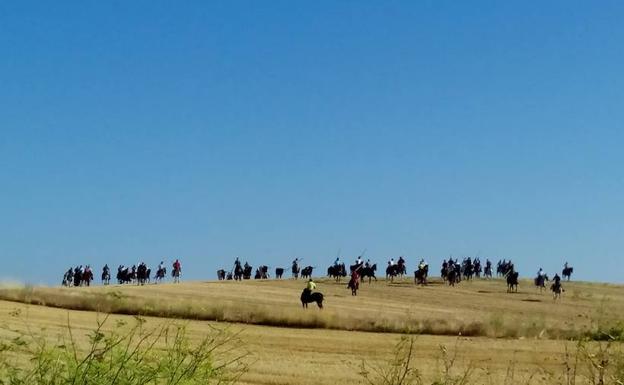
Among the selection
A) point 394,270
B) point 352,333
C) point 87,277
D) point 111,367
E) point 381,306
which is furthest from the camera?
point 394,270

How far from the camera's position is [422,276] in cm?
6100

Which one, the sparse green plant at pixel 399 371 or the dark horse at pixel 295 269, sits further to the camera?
the dark horse at pixel 295 269

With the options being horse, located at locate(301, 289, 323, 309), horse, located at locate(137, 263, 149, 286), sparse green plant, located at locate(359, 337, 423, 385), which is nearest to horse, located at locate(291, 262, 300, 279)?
horse, located at locate(137, 263, 149, 286)

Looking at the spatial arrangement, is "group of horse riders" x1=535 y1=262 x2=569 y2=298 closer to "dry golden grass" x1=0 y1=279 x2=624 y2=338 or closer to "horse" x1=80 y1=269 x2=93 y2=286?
"dry golden grass" x1=0 y1=279 x2=624 y2=338

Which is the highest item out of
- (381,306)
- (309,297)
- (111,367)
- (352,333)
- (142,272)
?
(142,272)

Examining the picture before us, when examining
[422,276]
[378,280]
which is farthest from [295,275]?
[422,276]

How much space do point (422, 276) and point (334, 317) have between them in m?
33.9

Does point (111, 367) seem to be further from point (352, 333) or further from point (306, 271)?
point (306, 271)

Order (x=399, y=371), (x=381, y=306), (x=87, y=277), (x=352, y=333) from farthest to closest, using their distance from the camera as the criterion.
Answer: (x=87, y=277) → (x=381, y=306) → (x=352, y=333) → (x=399, y=371)

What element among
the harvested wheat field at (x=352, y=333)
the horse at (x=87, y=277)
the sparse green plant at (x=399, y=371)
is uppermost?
the horse at (x=87, y=277)

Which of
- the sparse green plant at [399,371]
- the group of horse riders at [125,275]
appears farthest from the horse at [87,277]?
the sparse green plant at [399,371]

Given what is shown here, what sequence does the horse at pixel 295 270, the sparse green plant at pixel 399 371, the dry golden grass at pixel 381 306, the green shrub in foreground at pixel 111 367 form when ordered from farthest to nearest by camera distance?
the horse at pixel 295 270
the dry golden grass at pixel 381 306
the sparse green plant at pixel 399 371
the green shrub in foreground at pixel 111 367

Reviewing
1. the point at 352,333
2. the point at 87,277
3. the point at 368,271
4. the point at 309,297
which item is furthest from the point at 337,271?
the point at 352,333

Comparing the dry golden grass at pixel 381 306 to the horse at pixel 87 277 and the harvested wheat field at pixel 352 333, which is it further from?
the horse at pixel 87 277
